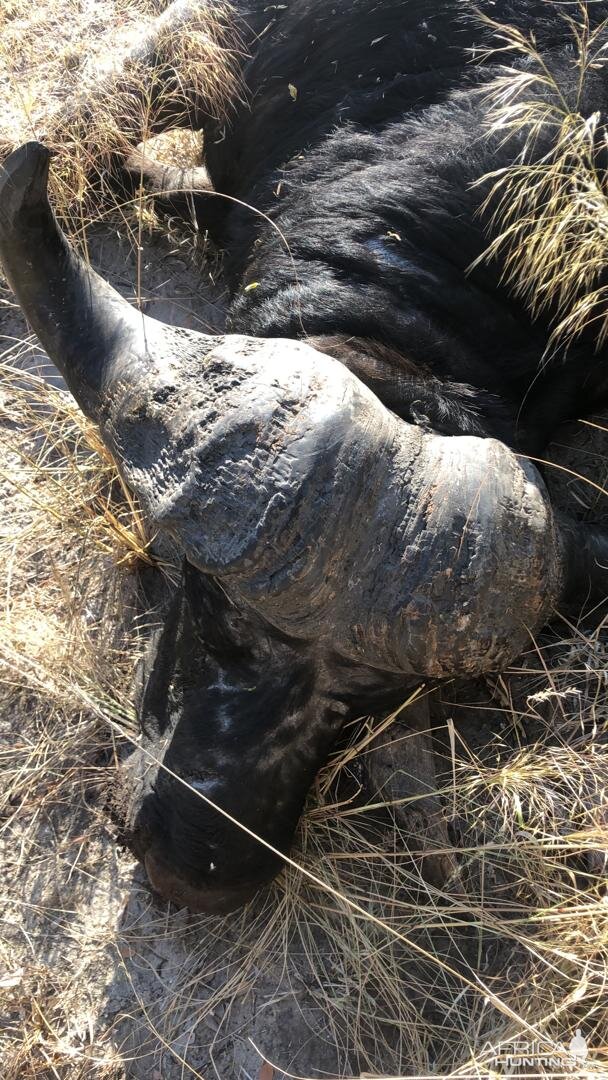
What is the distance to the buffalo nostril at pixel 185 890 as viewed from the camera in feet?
8.60

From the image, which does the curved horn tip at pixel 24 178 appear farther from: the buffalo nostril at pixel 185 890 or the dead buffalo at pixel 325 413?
the buffalo nostril at pixel 185 890

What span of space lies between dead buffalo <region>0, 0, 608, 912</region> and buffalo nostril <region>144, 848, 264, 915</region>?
0.04ft

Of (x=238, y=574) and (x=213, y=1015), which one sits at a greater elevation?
(x=238, y=574)

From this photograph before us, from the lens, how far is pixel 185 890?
2641mm

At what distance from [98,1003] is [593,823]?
1.71 meters

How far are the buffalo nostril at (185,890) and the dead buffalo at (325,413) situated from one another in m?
0.01

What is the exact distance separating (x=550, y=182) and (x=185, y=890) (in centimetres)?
239

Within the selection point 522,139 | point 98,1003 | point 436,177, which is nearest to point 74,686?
point 98,1003

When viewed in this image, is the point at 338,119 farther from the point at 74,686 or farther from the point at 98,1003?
the point at 98,1003

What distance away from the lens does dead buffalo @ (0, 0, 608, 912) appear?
7.26 ft

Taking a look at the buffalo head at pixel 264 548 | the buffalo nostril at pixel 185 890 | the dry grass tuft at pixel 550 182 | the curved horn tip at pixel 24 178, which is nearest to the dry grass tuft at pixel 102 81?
the dry grass tuft at pixel 550 182

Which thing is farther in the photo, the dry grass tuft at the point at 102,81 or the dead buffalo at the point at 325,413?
the dry grass tuft at the point at 102,81

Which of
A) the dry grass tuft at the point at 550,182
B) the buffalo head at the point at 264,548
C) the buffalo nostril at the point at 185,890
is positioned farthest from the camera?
the dry grass tuft at the point at 550,182

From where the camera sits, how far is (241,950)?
125 inches
